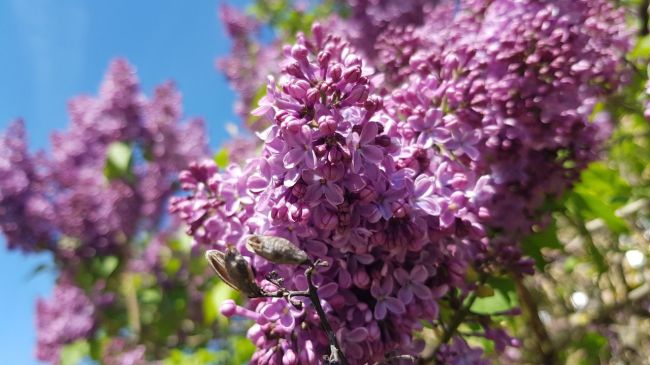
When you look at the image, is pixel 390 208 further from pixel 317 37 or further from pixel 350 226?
Answer: pixel 317 37

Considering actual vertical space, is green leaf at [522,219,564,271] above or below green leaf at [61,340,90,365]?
below

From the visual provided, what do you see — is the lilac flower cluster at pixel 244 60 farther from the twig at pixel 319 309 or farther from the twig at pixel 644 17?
the twig at pixel 319 309

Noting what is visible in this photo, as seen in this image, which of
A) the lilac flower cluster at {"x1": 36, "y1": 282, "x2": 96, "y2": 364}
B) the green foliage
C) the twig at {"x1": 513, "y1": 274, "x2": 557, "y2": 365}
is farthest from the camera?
the green foliage

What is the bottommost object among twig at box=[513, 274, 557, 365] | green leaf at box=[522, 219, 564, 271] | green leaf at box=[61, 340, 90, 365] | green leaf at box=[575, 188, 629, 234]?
twig at box=[513, 274, 557, 365]

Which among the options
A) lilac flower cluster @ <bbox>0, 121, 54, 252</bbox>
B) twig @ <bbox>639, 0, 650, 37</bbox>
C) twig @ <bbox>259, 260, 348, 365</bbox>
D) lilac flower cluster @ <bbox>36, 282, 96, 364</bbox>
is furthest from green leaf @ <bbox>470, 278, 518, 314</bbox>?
lilac flower cluster @ <bbox>36, 282, 96, 364</bbox>

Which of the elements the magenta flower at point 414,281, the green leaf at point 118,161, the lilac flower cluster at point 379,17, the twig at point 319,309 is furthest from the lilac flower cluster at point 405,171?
the green leaf at point 118,161

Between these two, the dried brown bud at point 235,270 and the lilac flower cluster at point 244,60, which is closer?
the dried brown bud at point 235,270

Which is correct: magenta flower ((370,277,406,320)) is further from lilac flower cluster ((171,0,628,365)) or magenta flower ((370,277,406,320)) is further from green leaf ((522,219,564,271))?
green leaf ((522,219,564,271))

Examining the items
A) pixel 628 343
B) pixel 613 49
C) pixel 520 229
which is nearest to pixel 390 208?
pixel 520 229
